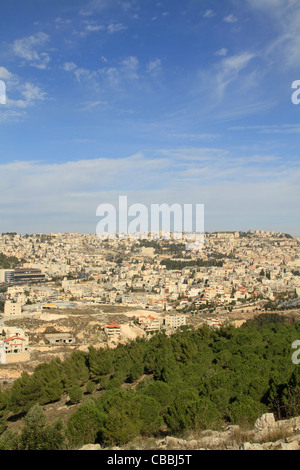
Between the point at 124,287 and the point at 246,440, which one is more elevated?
the point at 246,440

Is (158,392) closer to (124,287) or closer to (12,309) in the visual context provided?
(12,309)

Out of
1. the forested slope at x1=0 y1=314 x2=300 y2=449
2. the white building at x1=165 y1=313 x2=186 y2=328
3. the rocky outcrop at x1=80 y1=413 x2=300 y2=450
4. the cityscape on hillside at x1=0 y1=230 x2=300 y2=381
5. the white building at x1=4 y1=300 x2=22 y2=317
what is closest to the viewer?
the rocky outcrop at x1=80 y1=413 x2=300 y2=450

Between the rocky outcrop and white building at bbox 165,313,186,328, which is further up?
the rocky outcrop

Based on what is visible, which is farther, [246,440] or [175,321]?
[175,321]

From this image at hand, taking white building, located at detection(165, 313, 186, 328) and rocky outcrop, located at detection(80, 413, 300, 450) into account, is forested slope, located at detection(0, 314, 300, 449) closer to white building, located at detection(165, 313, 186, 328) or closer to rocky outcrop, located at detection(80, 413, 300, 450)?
rocky outcrop, located at detection(80, 413, 300, 450)

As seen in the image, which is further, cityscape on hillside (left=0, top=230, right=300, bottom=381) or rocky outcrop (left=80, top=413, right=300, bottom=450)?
cityscape on hillside (left=0, top=230, right=300, bottom=381)

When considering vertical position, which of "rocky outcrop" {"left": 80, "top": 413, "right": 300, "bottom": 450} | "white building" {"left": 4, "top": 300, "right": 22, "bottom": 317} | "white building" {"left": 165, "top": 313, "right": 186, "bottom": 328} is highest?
"rocky outcrop" {"left": 80, "top": 413, "right": 300, "bottom": 450}

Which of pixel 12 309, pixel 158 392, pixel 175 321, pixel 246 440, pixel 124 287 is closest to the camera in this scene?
pixel 246 440

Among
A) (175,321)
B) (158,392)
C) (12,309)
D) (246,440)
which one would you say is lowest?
(175,321)

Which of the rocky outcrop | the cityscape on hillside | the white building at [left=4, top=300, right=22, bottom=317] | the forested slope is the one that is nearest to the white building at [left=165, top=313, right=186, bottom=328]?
the cityscape on hillside

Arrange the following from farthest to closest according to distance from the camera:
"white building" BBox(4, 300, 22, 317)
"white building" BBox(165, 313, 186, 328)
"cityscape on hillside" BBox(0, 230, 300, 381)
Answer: "white building" BBox(4, 300, 22, 317) < "white building" BBox(165, 313, 186, 328) < "cityscape on hillside" BBox(0, 230, 300, 381)

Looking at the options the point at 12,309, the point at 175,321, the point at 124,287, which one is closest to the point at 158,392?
the point at 175,321
